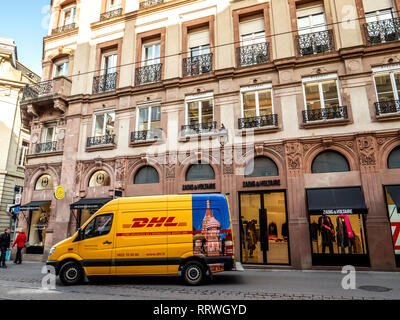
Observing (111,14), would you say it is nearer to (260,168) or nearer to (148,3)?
(148,3)

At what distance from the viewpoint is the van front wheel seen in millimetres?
7465

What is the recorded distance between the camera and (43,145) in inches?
651

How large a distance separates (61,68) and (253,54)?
13104 millimetres

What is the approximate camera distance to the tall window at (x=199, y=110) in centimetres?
1344

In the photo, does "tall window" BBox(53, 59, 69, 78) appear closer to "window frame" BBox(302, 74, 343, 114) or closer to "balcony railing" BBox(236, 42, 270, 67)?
"balcony railing" BBox(236, 42, 270, 67)

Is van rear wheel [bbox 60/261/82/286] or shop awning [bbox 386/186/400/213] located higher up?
shop awning [bbox 386/186/400/213]

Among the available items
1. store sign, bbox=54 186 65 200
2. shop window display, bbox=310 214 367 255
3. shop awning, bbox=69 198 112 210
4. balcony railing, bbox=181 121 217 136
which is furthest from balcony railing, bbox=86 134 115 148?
shop window display, bbox=310 214 367 255

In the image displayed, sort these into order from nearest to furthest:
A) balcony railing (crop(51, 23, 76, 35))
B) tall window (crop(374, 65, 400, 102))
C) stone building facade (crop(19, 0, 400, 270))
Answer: stone building facade (crop(19, 0, 400, 270)), tall window (crop(374, 65, 400, 102)), balcony railing (crop(51, 23, 76, 35))

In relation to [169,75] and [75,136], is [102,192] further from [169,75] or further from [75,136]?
[169,75]

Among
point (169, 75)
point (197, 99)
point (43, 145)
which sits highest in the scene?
point (169, 75)

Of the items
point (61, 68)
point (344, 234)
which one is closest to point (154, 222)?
point (344, 234)

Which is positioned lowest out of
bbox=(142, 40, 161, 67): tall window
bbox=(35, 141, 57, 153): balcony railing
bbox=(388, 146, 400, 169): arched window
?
bbox=(388, 146, 400, 169): arched window
